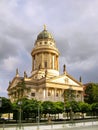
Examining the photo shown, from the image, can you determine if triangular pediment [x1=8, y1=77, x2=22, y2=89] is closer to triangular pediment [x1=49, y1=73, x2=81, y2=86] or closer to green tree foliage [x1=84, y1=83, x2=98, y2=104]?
triangular pediment [x1=49, y1=73, x2=81, y2=86]

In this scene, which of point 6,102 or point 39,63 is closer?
point 6,102

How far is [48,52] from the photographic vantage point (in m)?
97.8

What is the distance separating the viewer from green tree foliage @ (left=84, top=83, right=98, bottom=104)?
9538cm

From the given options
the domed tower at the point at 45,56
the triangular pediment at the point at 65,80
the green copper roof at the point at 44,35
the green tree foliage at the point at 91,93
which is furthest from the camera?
the green copper roof at the point at 44,35

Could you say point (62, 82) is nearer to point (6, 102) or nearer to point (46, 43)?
point (46, 43)

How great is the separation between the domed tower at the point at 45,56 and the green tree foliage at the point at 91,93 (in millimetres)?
14496

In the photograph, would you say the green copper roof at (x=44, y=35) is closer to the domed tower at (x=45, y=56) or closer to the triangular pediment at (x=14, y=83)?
the domed tower at (x=45, y=56)

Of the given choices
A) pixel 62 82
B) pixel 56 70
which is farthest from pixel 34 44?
pixel 62 82

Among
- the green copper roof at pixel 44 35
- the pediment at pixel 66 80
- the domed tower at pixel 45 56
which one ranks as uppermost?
the green copper roof at pixel 44 35

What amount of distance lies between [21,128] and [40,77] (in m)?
63.3

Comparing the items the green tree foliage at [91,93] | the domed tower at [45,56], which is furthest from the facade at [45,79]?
the green tree foliage at [91,93]

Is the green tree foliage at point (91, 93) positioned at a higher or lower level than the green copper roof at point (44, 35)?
lower

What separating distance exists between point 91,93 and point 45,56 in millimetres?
21075

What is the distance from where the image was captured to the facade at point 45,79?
3369 inches
